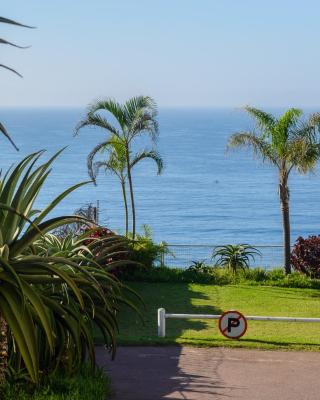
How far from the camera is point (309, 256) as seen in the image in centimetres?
2352

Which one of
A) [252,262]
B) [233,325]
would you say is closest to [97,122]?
[252,262]

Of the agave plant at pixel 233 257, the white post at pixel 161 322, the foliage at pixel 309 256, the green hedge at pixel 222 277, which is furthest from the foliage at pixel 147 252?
the white post at pixel 161 322

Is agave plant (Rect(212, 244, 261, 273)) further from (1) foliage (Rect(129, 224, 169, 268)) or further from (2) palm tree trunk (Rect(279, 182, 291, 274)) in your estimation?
(1) foliage (Rect(129, 224, 169, 268))

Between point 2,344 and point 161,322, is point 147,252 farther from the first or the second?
point 2,344

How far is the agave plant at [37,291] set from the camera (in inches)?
341

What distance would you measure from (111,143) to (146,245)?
3671 millimetres

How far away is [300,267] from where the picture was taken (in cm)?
2384

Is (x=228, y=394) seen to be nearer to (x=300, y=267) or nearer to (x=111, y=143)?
(x=300, y=267)

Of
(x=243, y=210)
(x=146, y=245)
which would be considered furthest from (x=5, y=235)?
(x=243, y=210)

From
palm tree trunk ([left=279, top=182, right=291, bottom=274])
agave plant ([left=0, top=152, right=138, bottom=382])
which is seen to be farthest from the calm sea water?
agave plant ([left=0, top=152, right=138, bottom=382])

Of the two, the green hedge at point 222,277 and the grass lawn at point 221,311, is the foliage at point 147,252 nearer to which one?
the green hedge at point 222,277

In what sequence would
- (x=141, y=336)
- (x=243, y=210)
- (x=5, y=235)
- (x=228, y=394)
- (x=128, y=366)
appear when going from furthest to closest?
(x=243, y=210) < (x=141, y=336) < (x=128, y=366) < (x=228, y=394) < (x=5, y=235)

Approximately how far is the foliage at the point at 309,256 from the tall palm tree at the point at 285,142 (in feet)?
1.39

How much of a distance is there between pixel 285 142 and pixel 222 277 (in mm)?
4071
